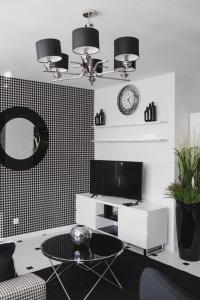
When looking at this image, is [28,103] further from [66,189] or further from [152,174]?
[152,174]

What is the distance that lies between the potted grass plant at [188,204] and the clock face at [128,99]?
48.8 inches

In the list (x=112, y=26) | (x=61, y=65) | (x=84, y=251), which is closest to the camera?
(x=61, y=65)

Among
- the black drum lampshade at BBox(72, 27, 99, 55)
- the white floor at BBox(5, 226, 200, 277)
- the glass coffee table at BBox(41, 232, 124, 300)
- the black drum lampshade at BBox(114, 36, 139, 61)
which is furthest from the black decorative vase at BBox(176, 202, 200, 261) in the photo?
the black drum lampshade at BBox(72, 27, 99, 55)

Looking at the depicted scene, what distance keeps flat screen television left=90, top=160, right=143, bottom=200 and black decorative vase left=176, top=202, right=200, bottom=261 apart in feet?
2.63

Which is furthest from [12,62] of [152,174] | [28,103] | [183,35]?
[152,174]

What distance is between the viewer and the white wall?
14.5ft

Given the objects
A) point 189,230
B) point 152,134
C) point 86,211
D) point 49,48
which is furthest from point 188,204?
point 49,48

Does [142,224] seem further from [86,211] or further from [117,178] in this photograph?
[86,211]

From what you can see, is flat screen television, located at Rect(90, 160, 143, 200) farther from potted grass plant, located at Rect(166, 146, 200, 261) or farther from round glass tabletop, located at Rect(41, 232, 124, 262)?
round glass tabletop, located at Rect(41, 232, 124, 262)

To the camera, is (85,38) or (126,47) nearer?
(85,38)

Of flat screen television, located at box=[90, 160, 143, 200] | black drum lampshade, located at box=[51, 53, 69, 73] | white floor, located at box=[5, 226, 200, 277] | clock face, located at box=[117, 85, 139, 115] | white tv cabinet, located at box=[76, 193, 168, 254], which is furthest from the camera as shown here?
clock face, located at box=[117, 85, 139, 115]

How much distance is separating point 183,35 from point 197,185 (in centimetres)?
194

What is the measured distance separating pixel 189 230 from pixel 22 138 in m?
2.85

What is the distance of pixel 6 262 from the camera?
6.73 feet
